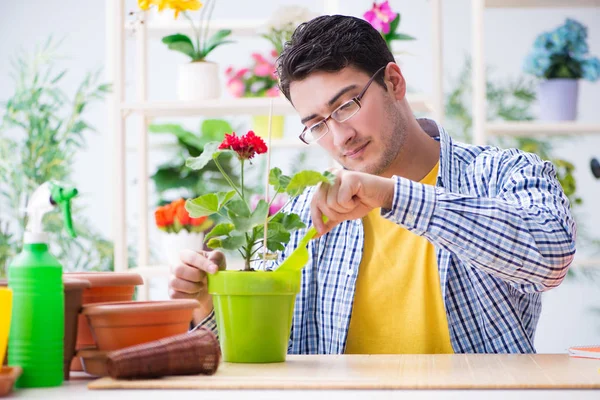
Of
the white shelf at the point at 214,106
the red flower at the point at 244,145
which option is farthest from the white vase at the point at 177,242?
the red flower at the point at 244,145

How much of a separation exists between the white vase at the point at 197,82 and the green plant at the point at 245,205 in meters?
1.59

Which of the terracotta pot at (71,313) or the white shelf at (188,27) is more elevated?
the white shelf at (188,27)

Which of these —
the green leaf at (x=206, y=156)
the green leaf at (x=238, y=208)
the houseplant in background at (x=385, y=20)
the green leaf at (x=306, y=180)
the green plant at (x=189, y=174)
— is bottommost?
the green leaf at (x=238, y=208)

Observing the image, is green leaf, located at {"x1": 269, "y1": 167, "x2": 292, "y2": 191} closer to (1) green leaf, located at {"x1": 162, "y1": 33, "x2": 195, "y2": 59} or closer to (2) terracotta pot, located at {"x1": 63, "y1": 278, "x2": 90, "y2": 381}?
(2) terracotta pot, located at {"x1": 63, "y1": 278, "x2": 90, "y2": 381}

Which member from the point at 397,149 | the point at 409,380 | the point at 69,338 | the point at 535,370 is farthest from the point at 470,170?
the point at 69,338

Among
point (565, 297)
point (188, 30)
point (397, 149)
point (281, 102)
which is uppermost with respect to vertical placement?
point (188, 30)

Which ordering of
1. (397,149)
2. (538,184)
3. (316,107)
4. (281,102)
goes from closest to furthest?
(538,184) < (316,107) < (397,149) < (281,102)

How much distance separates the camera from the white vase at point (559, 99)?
2844 mm

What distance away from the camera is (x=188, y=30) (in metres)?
3.12

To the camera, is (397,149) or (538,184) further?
(397,149)

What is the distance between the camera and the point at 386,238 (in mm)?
1831

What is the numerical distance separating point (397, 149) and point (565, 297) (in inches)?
84.5

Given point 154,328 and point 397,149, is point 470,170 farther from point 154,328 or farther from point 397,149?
point 154,328

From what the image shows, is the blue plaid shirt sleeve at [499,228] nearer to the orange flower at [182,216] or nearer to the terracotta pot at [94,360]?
the terracotta pot at [94,360]
